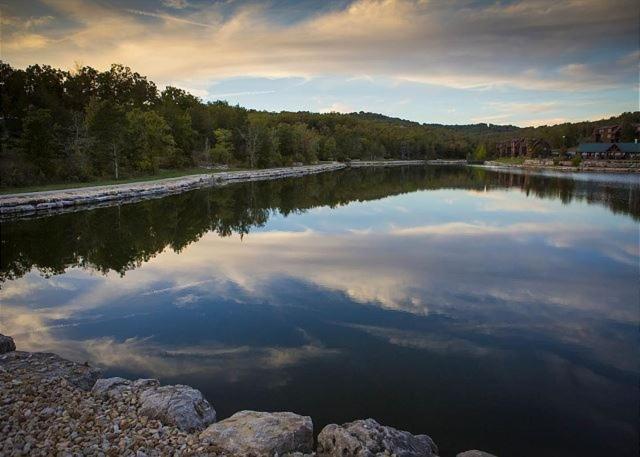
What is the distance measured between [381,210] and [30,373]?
76.9 ft

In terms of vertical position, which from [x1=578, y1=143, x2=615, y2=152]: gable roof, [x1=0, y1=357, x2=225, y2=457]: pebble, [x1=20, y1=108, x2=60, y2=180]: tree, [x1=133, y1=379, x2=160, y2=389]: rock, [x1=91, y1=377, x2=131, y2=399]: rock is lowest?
[x1=133, y1=379, x2=160, y2=389]: rock

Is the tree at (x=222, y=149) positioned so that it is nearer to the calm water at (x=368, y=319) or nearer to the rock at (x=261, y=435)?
the calm water at (x=368, y=319)

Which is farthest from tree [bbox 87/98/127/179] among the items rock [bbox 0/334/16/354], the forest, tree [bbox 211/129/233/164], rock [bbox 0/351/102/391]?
rock [bbox 0/351/102/391]

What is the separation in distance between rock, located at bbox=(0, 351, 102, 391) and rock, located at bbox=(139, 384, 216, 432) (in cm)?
130

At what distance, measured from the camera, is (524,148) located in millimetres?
123750

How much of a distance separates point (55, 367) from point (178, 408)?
2859mm

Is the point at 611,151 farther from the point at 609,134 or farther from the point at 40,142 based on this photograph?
the point at 40,142

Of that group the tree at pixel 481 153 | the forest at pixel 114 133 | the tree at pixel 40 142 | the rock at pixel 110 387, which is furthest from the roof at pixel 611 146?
the rock at pixel 110 387

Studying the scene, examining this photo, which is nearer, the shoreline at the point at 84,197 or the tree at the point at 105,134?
the shoreline at the point at 84,197

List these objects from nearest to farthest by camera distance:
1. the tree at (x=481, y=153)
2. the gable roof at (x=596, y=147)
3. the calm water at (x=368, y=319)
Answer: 1. the calm water at (x=368, y=319)
2. the gable roof at (x=596, y=147)
3. the tree at (x=481, y=153)

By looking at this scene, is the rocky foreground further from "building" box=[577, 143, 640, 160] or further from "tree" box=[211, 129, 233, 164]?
"building" box=[577, 143, 640, 160]

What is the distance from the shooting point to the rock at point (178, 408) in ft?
18.6

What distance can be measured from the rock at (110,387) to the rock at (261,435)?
1714mm

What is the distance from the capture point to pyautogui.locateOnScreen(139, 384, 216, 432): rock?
568 cm
